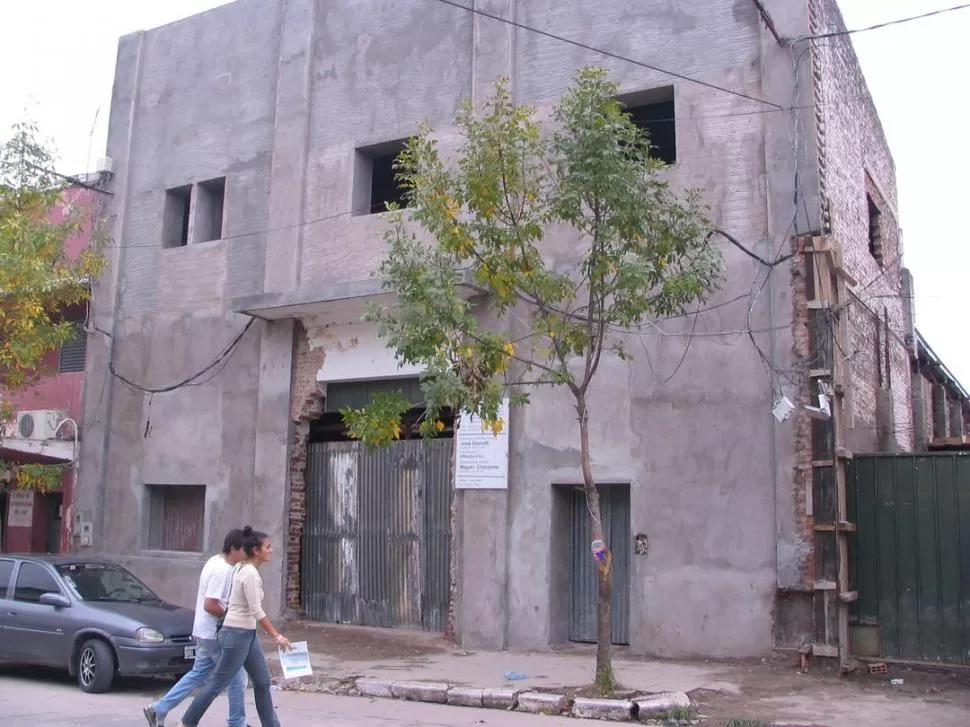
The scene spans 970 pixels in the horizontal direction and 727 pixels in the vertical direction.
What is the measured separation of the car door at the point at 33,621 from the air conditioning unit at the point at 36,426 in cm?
663

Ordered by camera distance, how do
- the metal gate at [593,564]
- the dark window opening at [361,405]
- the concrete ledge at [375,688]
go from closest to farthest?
the concrete ledge at [375,688] → the metal gate at [593,564] → the dark window opening at [361,405]

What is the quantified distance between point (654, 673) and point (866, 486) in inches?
126

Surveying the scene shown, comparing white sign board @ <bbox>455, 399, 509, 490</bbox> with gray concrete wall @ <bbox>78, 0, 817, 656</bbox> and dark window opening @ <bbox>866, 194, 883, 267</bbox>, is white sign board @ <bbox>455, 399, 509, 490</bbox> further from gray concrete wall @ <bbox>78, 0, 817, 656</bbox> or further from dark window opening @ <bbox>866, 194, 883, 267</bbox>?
dark window opening @ <bbox>866, 194, 883, 267</bbox>

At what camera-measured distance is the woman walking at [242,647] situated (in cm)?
696

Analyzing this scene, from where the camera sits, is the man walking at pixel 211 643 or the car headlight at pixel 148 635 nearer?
the man walking at pixel 211 643

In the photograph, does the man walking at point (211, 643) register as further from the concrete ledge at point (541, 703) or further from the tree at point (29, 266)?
the tree at point (29, 266)

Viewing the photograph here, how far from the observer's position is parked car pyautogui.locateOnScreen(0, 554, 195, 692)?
9.57 metres

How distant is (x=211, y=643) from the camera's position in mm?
7344

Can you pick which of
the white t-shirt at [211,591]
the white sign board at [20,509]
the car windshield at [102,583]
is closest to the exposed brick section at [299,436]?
the car windshield at [102,583]

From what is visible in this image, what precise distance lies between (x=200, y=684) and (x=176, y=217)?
38.1 ft

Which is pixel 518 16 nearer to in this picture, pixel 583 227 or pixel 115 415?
pixel 583 227

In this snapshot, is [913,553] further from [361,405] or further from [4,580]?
[4,580]

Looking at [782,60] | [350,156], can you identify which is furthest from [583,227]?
[350,156]

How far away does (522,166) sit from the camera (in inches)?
404
